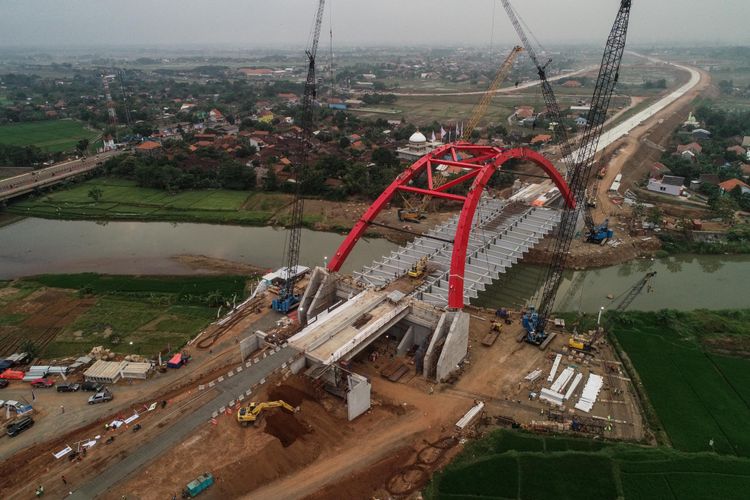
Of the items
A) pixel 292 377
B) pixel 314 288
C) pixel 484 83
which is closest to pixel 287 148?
pixel 314 288

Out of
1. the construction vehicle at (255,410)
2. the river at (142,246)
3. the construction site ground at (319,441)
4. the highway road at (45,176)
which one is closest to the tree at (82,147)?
the highway road at (45,176)

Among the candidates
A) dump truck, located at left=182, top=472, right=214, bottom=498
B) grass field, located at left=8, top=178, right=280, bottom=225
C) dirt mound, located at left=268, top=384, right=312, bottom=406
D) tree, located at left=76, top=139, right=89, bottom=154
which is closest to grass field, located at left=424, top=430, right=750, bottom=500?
dirt mound, located at left=268, top=384, right=312, bottom=406

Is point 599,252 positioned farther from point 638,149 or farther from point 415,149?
point 638,149

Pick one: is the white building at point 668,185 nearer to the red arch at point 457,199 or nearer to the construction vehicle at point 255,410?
the red arch at point 457,199

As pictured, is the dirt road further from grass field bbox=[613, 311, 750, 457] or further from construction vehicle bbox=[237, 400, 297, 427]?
construction vehicle bbox=[237, 400, 297, 427]

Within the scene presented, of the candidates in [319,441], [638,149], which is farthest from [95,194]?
[638,149]

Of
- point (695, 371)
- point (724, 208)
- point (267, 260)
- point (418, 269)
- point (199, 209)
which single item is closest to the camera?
point (695, 371)
